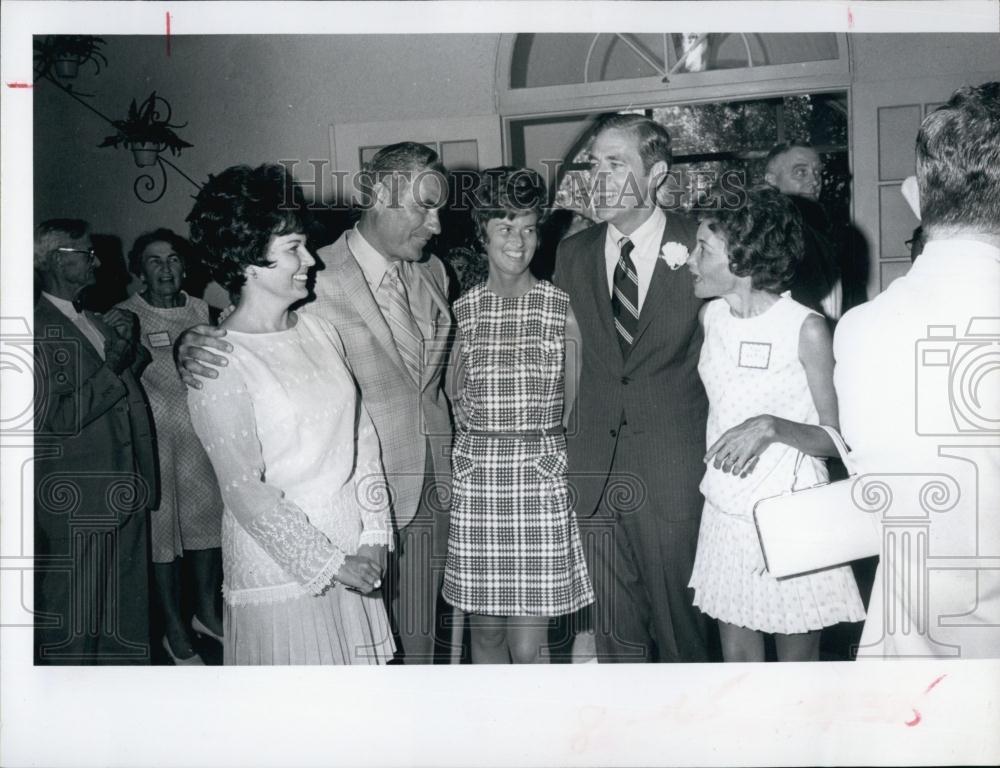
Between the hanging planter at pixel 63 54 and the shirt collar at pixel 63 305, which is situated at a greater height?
the hanging planter at pixel 63 54

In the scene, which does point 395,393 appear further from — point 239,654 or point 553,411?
point 239,654

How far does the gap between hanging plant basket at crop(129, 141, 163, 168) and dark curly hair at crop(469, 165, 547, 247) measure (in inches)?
41.2

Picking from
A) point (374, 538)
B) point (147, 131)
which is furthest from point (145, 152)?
point (374, 538)

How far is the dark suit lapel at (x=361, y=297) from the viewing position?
2.85m

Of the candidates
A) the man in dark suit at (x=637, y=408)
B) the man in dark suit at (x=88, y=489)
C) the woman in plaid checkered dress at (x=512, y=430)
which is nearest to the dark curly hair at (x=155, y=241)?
the man in dark suit at (x=88, y=489)

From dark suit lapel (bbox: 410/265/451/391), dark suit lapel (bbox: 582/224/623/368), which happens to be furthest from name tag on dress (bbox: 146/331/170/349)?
dark suit lapel (bbox: 582/224/623/368)

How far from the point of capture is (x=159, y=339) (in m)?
→ 2.86

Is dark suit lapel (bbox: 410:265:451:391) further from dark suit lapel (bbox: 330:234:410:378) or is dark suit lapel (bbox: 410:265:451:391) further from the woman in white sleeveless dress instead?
the woman in white sleeveless dress

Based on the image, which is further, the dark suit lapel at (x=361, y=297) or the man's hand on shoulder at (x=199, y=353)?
the dark suit lapel at (x=361, y=297)

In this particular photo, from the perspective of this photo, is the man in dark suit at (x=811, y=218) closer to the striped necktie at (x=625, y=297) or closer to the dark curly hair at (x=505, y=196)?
the striped necktie at (x=625, y=297)

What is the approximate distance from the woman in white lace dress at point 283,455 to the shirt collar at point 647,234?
976mm

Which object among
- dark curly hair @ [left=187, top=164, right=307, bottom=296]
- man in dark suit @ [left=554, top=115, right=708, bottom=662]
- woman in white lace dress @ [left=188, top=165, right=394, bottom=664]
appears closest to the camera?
woman in white lace dress @ [left=188, top=165, right=394, bottom=664]

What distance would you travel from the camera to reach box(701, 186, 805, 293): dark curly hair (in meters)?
2.77

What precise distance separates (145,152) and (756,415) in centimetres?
216
